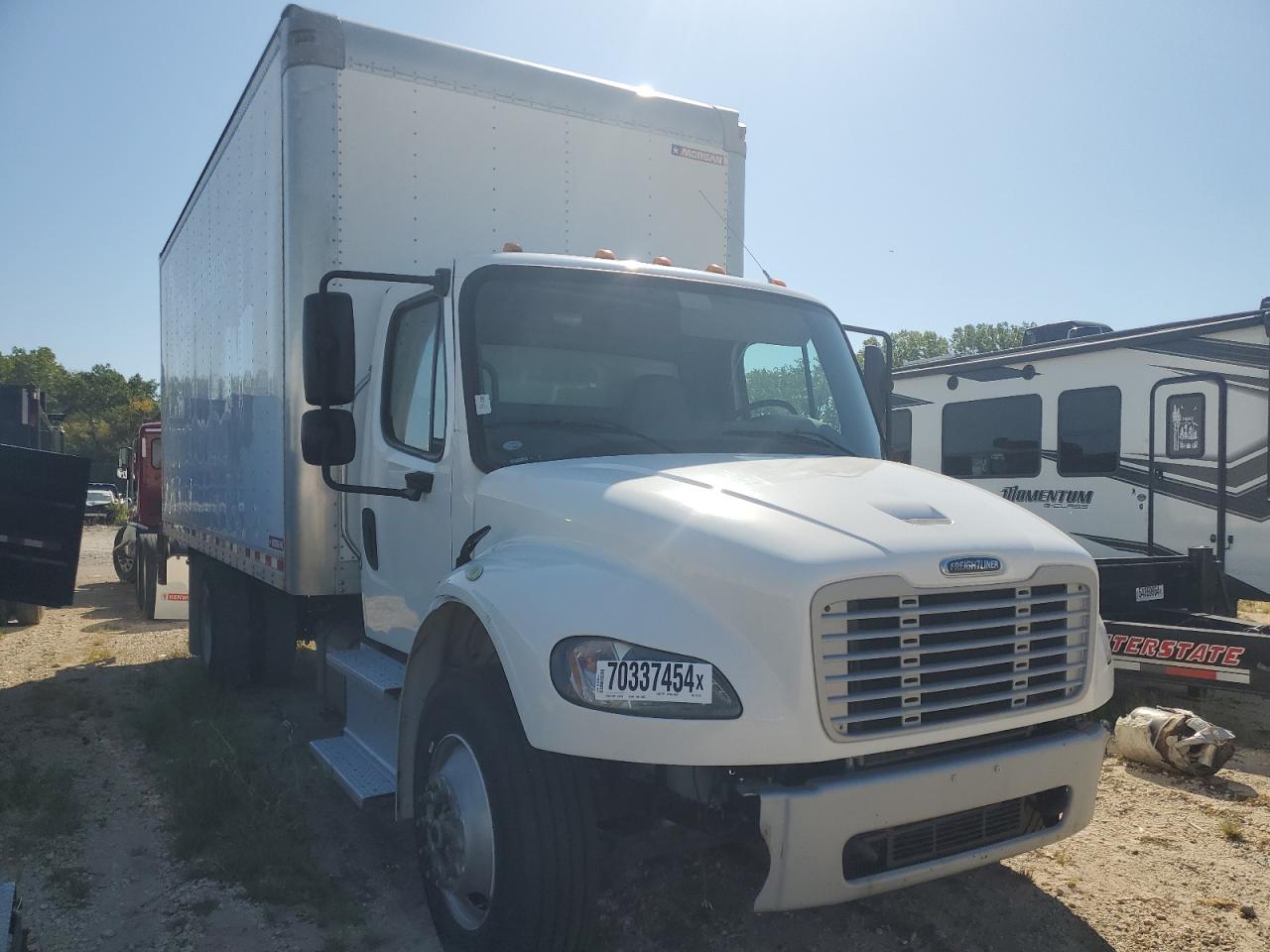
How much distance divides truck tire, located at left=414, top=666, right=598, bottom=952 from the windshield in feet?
3.31

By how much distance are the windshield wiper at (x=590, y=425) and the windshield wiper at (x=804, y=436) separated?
1.21 feet

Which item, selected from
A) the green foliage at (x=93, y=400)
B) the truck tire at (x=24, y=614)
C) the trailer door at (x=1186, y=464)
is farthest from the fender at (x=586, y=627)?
the green foliage at (x=93, y=400)

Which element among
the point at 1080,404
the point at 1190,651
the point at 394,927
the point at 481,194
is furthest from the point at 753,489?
the point at 1080,404

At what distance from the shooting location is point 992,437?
1067 cm

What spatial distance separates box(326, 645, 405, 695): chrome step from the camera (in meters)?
4.38

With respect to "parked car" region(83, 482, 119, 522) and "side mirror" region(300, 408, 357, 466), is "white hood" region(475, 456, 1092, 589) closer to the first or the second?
"side mirror" region(300, 408, 357, 466)

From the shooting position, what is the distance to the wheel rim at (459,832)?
3125mm

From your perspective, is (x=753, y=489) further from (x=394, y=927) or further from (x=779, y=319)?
(x=394, y=927)

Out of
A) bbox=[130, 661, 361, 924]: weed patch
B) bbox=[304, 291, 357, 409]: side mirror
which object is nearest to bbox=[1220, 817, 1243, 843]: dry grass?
bbox=[130, 661, 361, 924]: weed patch

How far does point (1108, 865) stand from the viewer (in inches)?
168

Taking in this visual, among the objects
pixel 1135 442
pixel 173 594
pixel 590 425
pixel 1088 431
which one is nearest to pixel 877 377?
pixel 590 425

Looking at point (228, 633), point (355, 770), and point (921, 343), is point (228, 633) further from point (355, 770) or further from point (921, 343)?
point (921, 343)

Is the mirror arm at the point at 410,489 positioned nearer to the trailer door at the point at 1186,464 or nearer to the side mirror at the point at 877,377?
the side mirror at the point at 877,377

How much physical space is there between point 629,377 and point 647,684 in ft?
5.40
